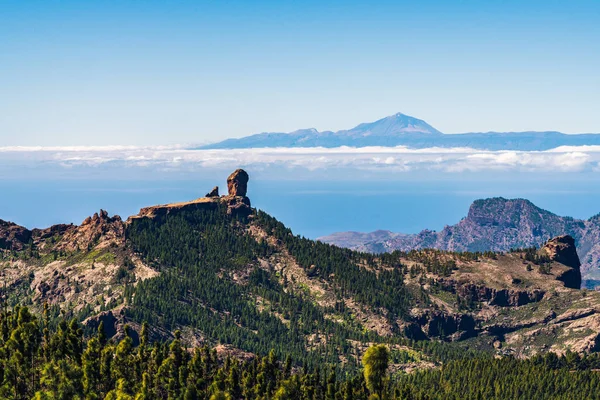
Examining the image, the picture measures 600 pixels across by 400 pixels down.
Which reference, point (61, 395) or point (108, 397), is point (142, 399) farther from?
point (61, 395)

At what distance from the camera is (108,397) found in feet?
634

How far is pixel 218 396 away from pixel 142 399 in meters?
20.0

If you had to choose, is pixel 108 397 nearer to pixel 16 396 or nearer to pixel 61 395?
pixel 61 395

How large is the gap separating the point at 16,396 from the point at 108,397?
87.0 ft

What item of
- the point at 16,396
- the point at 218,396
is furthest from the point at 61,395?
the point at 218,396

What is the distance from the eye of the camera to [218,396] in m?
200

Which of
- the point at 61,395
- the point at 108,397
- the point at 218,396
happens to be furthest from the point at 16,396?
the point at 218,396

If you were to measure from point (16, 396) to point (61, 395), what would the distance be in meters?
12.2

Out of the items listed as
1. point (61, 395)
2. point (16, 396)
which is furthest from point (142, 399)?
point (16, 396)

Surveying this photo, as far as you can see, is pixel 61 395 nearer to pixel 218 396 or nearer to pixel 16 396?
pixel 16 396

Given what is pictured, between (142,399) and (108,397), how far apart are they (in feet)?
29.6

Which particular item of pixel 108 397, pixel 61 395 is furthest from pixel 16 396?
pixel 108 397

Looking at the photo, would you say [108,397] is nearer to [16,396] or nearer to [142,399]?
[142,399]

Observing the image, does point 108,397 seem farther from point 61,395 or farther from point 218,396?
point 218,396
